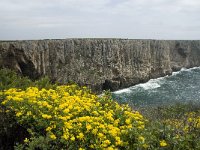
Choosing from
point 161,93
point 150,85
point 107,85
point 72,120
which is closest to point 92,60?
point 107,85

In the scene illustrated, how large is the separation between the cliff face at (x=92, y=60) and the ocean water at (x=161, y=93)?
2.26m

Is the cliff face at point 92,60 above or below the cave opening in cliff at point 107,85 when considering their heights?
above

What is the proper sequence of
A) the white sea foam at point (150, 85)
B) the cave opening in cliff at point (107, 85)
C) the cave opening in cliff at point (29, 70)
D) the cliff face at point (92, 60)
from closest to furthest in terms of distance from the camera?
Result: 1. the cave opening in cliff at point (29, 70)
2. the cliff face at point (92, 60)
3. the cave opening in cliff at point (107, 85)
4. the white sea foam at point (150, 85)

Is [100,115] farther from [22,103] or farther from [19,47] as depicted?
[19,47]

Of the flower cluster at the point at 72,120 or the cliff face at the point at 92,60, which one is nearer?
the flower cluster at the point at 72,120

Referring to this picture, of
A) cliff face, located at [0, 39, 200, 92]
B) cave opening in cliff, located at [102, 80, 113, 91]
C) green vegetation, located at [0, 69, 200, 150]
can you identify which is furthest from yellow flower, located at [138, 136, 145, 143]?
cave opening in cliff, located at [102, 80, 113, 91]

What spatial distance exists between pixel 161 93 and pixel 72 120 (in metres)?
43.4

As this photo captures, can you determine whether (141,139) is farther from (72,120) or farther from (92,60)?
(92,60)

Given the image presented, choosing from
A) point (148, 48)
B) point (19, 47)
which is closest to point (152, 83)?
point (148, 48)

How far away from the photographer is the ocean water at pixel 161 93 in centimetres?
4306

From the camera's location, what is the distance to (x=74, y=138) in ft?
25.4

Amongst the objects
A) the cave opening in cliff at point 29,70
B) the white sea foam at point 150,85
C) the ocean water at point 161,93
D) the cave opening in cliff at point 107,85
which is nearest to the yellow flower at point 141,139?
the ocean water at point 161,93

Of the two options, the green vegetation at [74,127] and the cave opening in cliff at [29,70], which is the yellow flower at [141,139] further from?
the cave opening in cliff at [29,70]

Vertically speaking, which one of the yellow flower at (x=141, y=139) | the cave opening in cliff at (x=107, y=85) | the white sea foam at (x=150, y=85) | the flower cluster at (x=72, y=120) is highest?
the flower cluster at (x=72, y=120)
